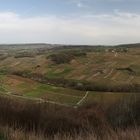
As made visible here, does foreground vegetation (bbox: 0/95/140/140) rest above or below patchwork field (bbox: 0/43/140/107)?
above

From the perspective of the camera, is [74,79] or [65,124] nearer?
[65,124]

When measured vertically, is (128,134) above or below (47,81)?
above

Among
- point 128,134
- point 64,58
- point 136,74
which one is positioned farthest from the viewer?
point 64,58

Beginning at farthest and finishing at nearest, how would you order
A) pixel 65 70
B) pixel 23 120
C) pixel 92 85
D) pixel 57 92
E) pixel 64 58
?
pixel 64 58, pixel 65 70, pixel 92 85, pixel 57 92, pixel 23 120

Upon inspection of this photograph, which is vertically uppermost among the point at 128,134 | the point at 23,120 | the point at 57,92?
the point at 128,134

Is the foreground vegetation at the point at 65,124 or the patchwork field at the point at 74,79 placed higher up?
the foreground vegetation at the point at 65,124

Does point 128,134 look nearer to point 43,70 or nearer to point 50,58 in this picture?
point 43,70

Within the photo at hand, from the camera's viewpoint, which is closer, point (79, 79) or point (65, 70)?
point (79, 79)

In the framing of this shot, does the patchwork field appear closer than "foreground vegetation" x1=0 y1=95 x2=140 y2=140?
No

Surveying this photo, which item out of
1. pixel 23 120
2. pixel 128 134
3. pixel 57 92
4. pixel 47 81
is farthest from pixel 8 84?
pixel 128 134

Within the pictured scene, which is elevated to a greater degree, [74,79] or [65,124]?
[65,124]

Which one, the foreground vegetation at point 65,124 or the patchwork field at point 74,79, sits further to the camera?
the patchwork field at point 74,79
